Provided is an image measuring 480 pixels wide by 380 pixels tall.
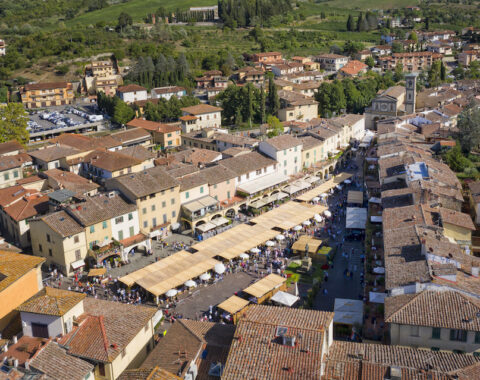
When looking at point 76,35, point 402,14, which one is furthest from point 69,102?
point 402,14

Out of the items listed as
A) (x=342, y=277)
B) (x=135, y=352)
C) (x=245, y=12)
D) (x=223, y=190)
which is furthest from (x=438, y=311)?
(x=245, y=12)

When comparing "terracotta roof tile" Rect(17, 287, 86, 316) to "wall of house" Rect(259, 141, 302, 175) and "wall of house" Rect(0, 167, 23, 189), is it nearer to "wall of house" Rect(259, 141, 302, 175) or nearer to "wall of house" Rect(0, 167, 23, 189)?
"wall of house" Rect(0, 167, 23, 189)

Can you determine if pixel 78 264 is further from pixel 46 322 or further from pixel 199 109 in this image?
pixel 199 109

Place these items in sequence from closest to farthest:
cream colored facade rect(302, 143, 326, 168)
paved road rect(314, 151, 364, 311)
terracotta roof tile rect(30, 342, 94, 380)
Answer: terracotta roof tile rect(30, 342, 94, 380)
paved road rect(314, 151, 364, 311)
cream colored facade rect(302, 143, 326, 168)

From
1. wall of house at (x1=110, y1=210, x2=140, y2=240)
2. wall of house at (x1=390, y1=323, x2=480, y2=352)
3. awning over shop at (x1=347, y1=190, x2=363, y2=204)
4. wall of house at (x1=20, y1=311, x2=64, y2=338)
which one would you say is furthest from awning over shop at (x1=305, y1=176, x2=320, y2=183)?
wall of house at (x1=20, y1=311, x2=64, y2=338)

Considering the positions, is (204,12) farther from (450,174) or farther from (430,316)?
(430,316)

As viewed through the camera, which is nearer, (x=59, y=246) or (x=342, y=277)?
(x=342, y=277)
